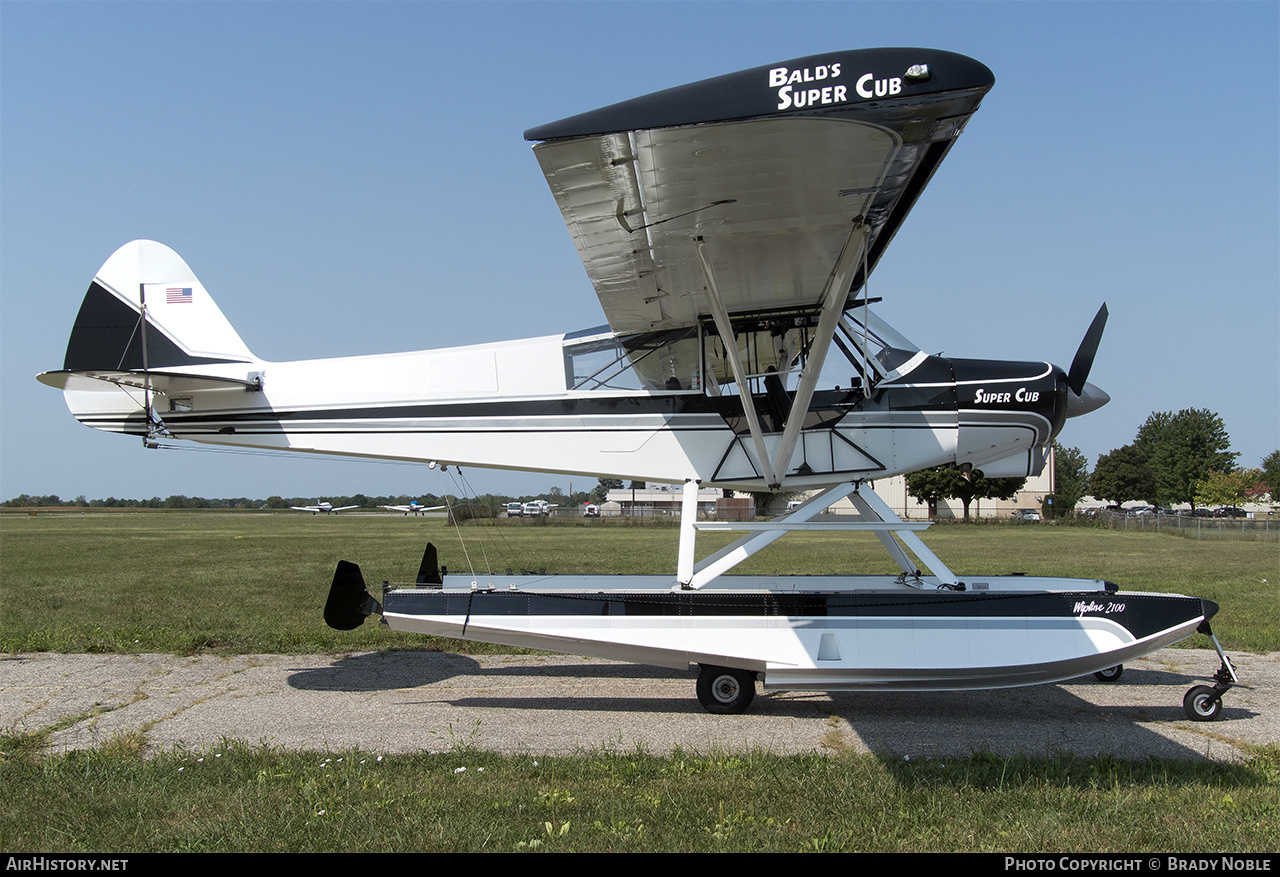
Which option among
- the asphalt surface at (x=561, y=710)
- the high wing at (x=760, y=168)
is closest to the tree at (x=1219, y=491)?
the asphalt surface at (x=561, y=710)

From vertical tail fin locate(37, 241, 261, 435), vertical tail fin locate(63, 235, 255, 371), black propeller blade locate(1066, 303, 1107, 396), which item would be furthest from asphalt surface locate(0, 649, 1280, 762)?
vertical tail fin locate(63, 235, 255, 371)

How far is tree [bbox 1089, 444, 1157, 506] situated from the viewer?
99.9 metres

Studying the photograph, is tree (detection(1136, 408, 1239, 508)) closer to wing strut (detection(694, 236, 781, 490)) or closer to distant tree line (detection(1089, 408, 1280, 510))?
distant tree line (detection(1089, 408, 1280, 510))

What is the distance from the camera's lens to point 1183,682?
8.16 meters

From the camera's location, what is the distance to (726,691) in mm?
6945

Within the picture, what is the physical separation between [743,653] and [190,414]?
18.3 ft

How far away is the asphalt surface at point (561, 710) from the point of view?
600 cm

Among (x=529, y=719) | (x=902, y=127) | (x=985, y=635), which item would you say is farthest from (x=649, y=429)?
(x=902, y=127)

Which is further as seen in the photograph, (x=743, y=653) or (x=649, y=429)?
(x=649, y=429)

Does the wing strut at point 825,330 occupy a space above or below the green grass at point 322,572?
above

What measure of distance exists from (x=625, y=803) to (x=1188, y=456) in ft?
326

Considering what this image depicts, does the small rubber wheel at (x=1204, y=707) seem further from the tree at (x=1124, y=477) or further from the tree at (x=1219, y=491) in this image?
the tree at (x=1124, y=477)

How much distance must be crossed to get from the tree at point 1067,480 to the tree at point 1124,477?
266 centimetres
